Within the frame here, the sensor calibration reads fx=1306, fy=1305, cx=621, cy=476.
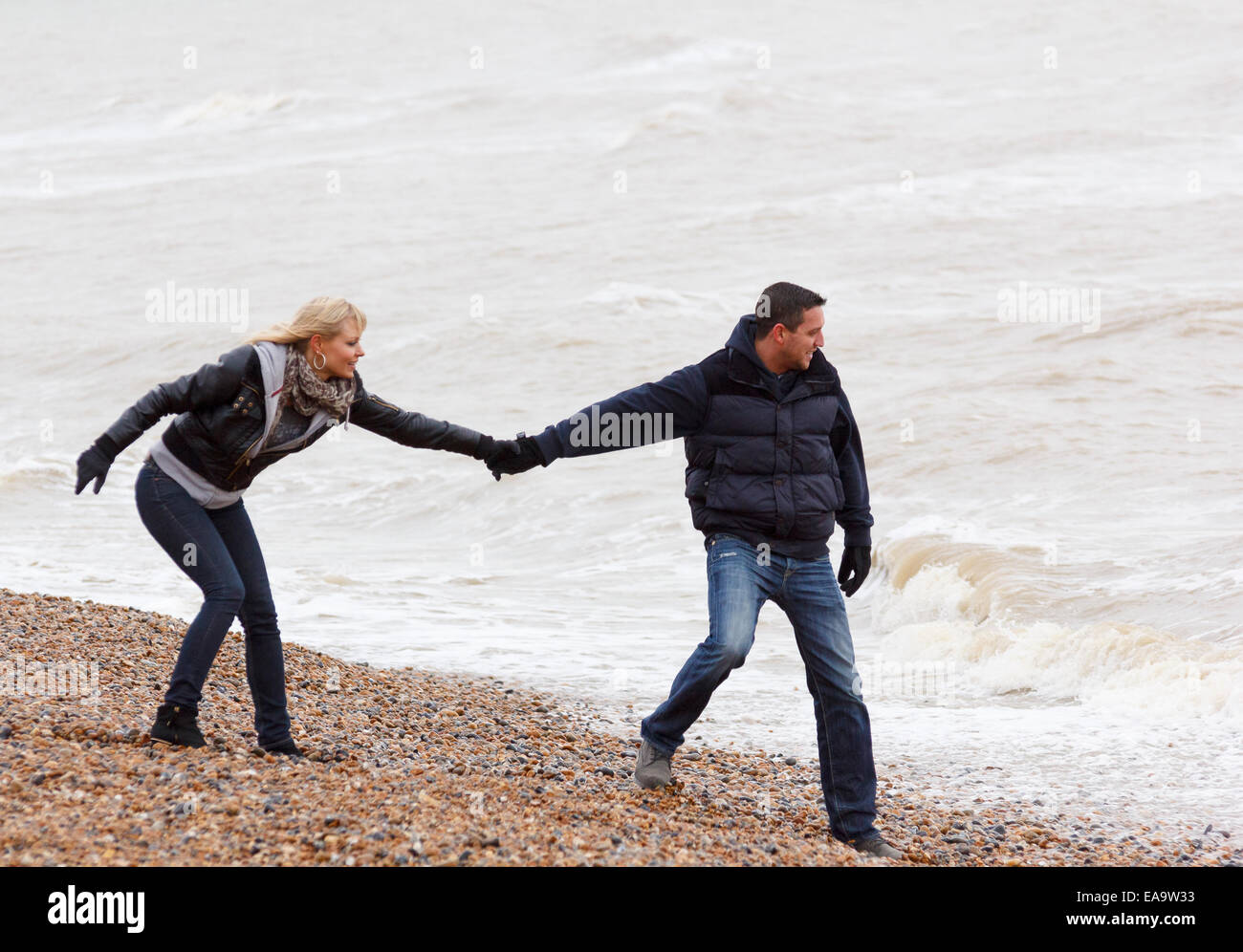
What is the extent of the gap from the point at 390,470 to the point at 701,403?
1446 cm

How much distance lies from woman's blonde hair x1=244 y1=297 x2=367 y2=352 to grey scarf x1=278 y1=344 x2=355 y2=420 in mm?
49

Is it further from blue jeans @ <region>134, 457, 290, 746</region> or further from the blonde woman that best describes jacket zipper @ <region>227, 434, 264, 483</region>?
blue jeans @ <region>134, 457, 290, 746</region>

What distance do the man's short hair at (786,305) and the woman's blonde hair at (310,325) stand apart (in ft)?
4.91

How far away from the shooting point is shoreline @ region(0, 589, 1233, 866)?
13.4 feet

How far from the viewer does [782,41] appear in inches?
2510

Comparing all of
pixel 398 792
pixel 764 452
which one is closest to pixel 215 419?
pixel 398 792

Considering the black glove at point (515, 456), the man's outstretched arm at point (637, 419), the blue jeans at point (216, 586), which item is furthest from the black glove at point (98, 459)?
the man's outstretched arm at point (637, 419)

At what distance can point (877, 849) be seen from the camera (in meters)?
4.91

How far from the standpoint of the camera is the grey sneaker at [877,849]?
16.0ft

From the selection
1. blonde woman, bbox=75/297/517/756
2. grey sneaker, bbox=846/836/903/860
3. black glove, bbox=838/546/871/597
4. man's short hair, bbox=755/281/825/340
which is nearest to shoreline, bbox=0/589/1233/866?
grey sneaker, bbox=846/836/903/860

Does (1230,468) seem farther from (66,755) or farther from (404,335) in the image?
(404,335)

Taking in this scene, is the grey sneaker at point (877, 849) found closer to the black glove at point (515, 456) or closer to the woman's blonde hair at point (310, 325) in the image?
the black glove at point (515, 456)

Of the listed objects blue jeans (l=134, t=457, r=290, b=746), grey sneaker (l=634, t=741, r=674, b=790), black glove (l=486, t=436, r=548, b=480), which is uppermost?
black glove (l=486, t=436, r=548, b=480)

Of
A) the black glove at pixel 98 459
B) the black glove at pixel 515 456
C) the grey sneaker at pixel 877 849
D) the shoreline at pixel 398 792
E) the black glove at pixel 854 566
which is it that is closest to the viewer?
the shoreline at pixel 398 792
